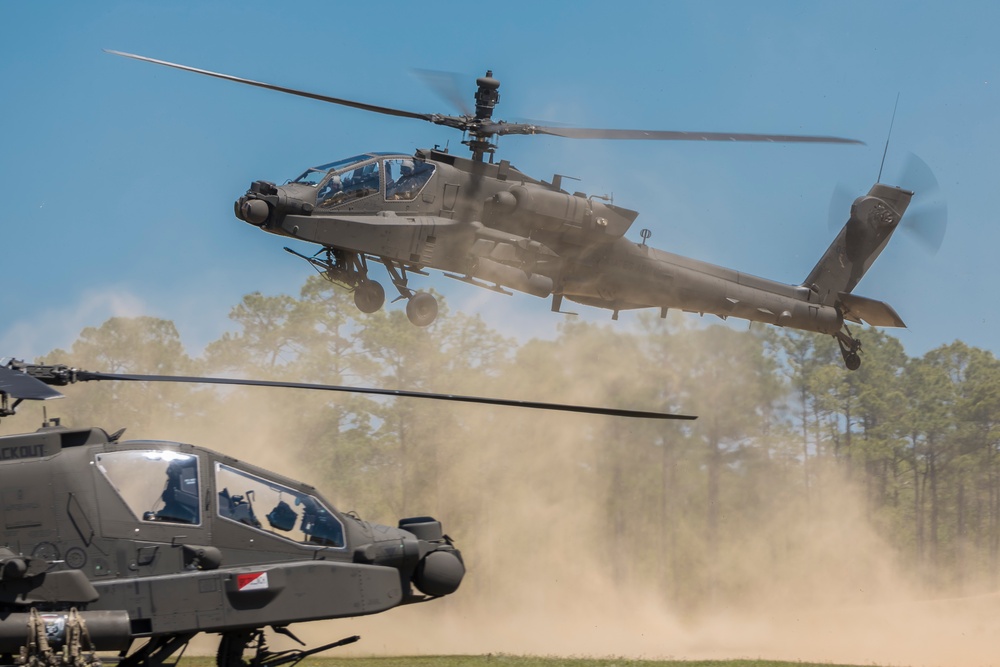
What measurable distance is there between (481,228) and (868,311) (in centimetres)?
789

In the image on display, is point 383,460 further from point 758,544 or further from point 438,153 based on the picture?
point 438,153

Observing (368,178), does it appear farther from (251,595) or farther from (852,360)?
(852,360)

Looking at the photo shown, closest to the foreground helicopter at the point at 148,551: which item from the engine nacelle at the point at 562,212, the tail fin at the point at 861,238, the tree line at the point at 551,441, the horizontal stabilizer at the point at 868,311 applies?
the engine nacelle at the point at 562,212

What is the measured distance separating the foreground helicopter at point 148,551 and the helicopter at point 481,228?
23.8 ft

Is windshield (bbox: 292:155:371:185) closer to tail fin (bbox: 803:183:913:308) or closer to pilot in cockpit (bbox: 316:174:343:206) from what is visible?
pilot in cockpit (bbox: 316:174:343:206)

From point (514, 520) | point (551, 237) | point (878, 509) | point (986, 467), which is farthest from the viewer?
point (878, 509)

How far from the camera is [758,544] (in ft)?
117

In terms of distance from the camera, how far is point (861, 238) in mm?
24656

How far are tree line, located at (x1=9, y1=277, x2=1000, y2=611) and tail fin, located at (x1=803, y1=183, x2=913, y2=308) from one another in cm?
1014

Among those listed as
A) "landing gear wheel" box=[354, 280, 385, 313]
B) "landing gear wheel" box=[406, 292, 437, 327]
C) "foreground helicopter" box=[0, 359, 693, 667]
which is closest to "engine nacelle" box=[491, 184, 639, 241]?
"landing gear wheel" box=[406, 292, 437, 327]

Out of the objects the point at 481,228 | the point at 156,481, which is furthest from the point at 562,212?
the point at 156,481

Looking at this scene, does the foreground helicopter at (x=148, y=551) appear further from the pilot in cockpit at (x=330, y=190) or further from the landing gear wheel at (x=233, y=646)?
the pilot in cockpit at (x=330, y=190)

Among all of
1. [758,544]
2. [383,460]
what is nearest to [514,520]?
[383,460]

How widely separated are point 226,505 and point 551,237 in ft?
32.6
